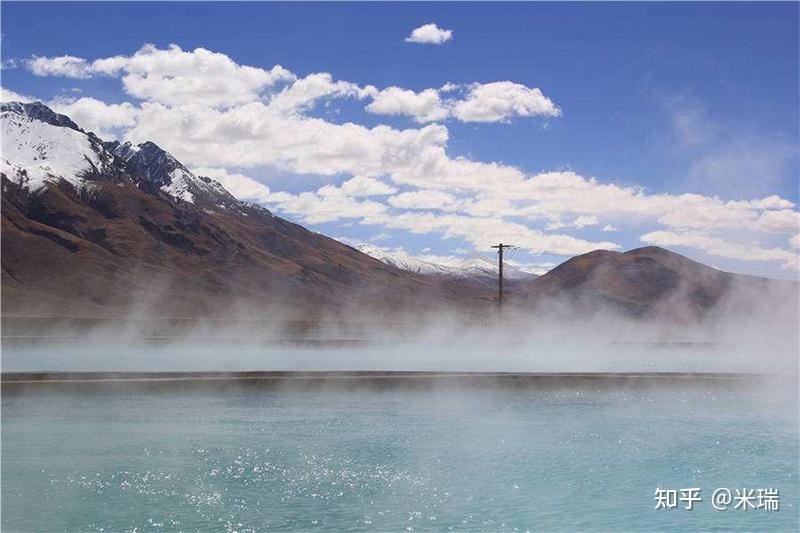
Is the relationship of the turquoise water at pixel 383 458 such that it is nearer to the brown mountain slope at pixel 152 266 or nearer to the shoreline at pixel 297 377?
the shoreline at pixel 297 377

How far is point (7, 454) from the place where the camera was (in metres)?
15.2

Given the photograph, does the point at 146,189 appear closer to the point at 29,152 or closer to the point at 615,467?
the point at 29,152

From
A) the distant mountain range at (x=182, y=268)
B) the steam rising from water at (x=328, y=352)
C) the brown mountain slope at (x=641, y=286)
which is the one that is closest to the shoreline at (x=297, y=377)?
the steam rising from water at (x=328, y=352)

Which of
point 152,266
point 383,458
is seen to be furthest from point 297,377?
point 152,266

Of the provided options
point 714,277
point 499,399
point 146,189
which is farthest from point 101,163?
point 499,399

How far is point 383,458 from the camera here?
15641 millimetres

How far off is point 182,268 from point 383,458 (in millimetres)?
125890

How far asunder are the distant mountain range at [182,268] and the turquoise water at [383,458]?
8577 cm

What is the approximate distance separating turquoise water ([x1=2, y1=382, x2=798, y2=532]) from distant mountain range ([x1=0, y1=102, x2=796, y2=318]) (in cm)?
8577

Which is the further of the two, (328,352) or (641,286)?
(641,286)

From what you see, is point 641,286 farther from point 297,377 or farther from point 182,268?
point 297,377

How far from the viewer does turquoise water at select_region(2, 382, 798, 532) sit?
11.9 m

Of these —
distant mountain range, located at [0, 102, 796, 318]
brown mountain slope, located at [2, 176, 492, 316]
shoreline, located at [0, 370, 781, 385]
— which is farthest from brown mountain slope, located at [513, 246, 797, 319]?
shoreline, located at [0, 370, 781, 385]

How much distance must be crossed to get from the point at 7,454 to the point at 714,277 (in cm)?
18101
